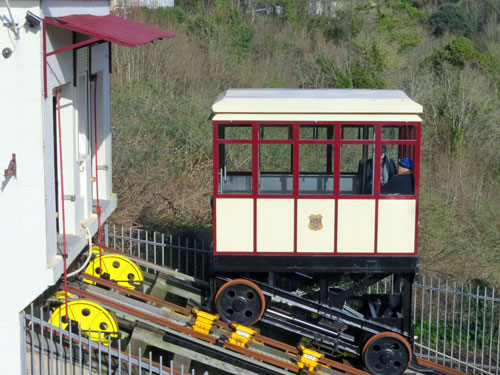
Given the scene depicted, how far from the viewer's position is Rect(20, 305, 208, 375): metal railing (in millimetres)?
7395

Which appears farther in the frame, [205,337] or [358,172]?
[358,172]

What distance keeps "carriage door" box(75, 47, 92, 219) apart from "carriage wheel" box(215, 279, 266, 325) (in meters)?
1.93

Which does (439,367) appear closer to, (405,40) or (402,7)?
(405,40)

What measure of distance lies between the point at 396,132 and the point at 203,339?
10.1 ft

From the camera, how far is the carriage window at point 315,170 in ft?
30.2

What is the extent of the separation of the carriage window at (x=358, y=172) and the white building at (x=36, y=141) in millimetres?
2782

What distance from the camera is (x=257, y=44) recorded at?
27.5m

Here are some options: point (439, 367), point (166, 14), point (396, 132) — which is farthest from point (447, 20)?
point (396, 132)

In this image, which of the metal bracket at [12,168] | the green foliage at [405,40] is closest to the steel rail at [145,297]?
the metal bracket at [12,168]

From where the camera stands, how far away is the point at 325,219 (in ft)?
28.3

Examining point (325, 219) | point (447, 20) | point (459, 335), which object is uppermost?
point (447, 20)

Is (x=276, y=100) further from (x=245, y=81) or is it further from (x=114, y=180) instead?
(x=245, y=81)

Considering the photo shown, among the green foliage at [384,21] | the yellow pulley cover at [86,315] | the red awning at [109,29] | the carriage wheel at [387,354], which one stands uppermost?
the green foliage at [384,21]

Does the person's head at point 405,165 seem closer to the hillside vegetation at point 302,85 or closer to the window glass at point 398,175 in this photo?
the window glass at point 398,175
